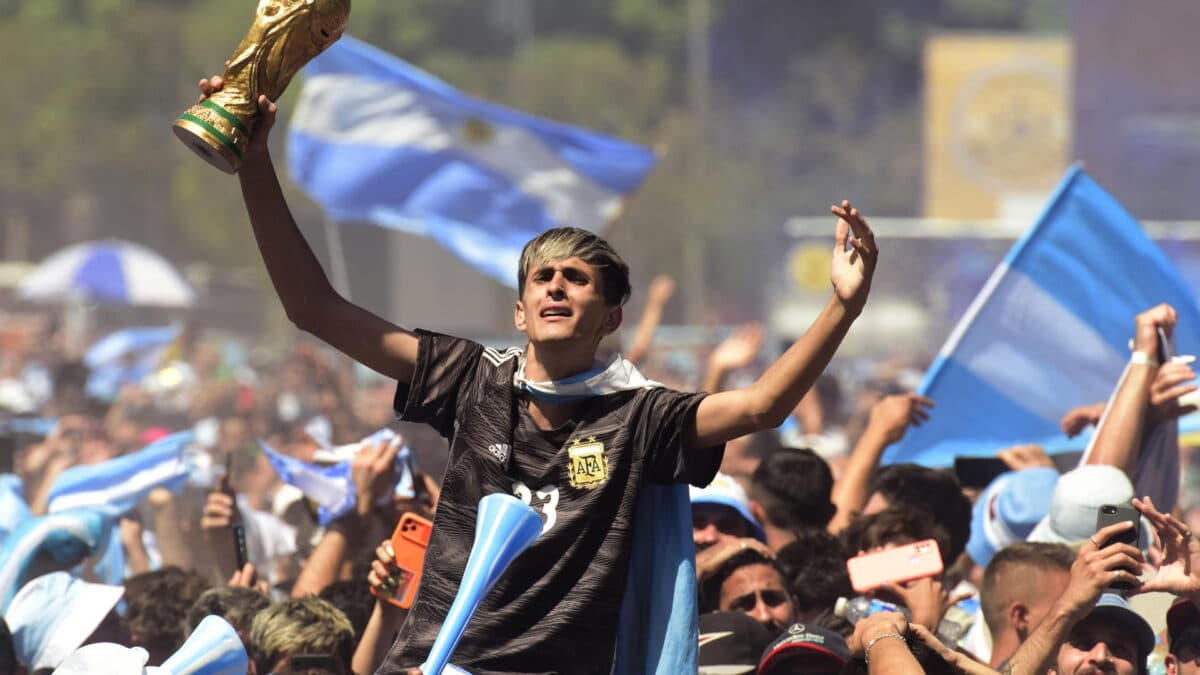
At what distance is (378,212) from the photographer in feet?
47.6

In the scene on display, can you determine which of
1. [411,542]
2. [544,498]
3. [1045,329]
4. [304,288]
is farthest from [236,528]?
[1045,329]

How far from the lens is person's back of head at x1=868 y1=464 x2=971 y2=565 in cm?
594

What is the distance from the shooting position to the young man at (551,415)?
12.8 ft

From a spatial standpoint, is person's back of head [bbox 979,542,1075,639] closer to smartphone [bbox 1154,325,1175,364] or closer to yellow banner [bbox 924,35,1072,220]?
smartphone [bbox 1154,325,1175,364]

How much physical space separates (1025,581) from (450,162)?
381 inches

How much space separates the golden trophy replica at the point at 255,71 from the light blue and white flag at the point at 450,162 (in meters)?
9.70

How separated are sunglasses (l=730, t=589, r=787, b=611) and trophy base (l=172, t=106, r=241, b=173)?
85.2 inches

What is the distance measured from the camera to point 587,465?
3.99 m

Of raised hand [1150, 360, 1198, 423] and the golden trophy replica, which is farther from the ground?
the golden trophy replica

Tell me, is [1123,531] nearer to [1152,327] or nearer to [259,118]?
[1152,327]

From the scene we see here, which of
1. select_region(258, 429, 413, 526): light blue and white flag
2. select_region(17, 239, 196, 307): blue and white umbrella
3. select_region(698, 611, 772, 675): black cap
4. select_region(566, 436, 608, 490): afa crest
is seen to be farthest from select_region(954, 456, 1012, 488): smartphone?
select_region(17, 239, 196, 307): blue and white umbrella

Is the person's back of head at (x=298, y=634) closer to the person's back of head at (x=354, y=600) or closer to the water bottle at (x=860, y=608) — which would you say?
the person's back of head at (x=354, y=600)

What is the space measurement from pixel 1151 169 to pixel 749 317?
14.8 m

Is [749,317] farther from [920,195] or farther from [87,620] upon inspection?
[87,620]
